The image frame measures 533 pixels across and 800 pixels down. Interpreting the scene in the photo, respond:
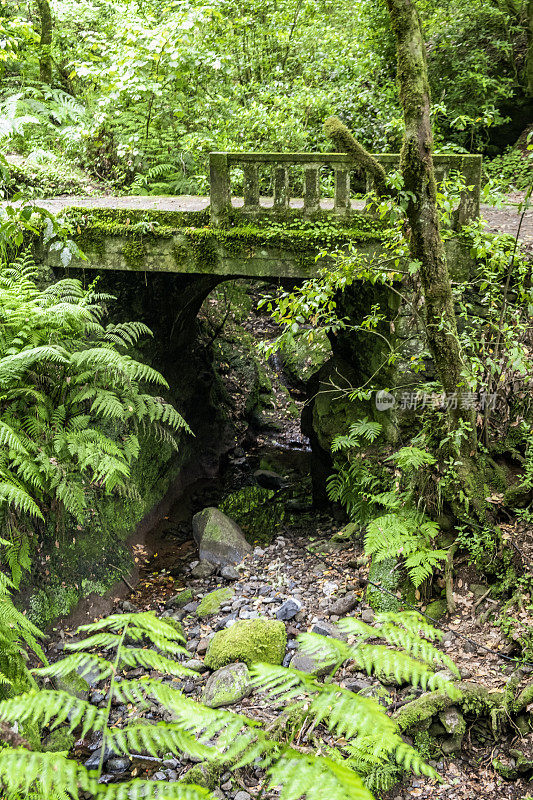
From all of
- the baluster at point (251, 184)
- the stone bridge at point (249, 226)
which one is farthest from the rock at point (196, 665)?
the baluster at point (251, 184)

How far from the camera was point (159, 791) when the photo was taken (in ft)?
5.48

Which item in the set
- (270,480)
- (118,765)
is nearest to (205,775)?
(118,765)

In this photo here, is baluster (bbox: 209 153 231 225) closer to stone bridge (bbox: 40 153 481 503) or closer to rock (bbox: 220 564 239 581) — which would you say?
stone bridge (bbox: 40 153 481 503)

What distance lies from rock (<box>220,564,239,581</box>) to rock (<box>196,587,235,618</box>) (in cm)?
40

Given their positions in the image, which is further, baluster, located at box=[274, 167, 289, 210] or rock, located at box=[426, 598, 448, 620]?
baluster, located at box=[274, 167, 289, 210]

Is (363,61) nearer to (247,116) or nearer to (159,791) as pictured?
(247,116)

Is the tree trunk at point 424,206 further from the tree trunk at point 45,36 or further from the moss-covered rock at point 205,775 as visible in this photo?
the tree trunk at point 45,36

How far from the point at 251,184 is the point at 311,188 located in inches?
25.8

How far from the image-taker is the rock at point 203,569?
7.25 metres

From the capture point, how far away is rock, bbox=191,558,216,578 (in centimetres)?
725

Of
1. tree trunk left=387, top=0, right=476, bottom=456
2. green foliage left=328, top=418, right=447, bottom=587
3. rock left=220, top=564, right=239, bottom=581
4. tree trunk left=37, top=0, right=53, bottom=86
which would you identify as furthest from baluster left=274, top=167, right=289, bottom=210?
tree trunk left=37, top=0, right=53, bottom=86

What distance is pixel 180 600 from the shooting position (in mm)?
6676

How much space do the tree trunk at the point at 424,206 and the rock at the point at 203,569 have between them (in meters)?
3.62

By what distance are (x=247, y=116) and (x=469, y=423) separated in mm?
6022
